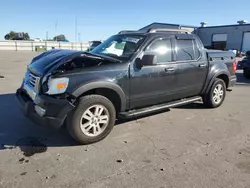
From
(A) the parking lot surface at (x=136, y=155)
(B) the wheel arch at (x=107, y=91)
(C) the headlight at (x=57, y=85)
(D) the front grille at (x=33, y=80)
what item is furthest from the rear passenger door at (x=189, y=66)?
(D) the front grille at (x=33, y=80)

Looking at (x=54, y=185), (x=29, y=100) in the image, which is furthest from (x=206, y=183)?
(x=29, y=100)

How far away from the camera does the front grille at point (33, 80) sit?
4148 mm

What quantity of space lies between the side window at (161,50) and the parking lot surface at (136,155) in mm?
1314

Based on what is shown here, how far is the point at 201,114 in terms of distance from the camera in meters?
6.02

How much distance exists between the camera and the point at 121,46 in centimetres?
514

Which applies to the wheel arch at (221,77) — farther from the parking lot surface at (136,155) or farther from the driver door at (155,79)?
the driver door at (155,79)

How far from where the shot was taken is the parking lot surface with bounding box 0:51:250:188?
10.4 ft

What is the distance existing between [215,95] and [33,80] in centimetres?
436

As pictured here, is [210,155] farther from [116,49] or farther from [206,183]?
[116,49]

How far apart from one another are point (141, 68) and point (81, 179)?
2288mm

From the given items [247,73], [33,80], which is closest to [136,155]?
[33,80]

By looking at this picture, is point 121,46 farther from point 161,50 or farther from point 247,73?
point 247,73

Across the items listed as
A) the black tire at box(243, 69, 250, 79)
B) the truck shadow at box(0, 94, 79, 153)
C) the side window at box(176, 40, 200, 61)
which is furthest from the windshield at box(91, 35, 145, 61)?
the black tire at box(243, 69, 250, 79)

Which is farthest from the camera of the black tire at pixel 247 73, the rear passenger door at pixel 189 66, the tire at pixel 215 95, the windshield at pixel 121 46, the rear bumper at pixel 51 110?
the black tire at pixel 247 73
